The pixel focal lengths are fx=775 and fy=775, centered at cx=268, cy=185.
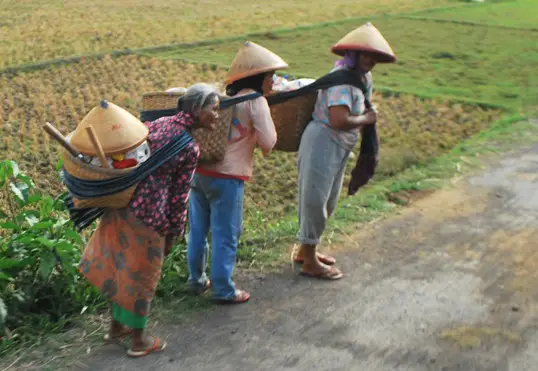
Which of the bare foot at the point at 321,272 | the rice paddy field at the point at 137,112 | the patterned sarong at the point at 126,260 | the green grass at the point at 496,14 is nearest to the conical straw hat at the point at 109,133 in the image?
the patterned sarong at the point at 126,260

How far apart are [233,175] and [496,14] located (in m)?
15.8

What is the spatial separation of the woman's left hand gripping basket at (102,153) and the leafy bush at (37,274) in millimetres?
570

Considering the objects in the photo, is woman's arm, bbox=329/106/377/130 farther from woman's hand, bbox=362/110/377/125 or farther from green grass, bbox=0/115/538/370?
green grass, bbox=0/115/538/370

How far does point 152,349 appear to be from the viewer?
11.9 feet

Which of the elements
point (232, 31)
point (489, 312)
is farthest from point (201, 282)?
point (232, 31)

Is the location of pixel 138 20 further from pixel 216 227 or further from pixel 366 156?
pixel 216 227

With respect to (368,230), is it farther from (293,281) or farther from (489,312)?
(489,312)

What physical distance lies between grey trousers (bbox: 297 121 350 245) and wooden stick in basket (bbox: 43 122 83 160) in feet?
5.04

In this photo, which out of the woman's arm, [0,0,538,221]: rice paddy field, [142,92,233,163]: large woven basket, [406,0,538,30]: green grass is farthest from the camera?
[406,0,538,30]: green grass

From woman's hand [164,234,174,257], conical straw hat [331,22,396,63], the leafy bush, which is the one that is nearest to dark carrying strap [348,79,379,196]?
conical straw hat [331,22,396,63]

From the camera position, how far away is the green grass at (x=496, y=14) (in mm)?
16844

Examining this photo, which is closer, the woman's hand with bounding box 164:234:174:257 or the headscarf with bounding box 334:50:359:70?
the woman's hand with bounding box 164:234:174:257

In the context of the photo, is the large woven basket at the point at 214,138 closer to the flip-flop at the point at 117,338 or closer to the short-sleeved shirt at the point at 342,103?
the short-sleeved shirt at the point at 342,103

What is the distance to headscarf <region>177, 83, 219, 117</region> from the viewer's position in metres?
3.63
